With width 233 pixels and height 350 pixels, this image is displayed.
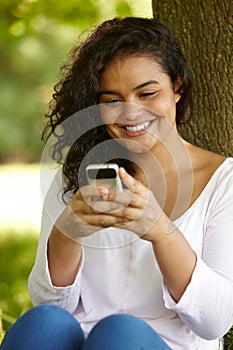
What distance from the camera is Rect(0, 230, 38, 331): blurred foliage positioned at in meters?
4.21

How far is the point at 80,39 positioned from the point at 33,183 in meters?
4.62

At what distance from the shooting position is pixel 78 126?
2451 mm

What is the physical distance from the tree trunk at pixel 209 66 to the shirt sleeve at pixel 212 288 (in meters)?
0.47

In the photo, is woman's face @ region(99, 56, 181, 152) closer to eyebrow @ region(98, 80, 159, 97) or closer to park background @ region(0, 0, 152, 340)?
eyebrow @ region(98, 80, 159, 97)

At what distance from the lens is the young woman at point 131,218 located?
198cm

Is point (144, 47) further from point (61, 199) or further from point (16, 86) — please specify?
point (16, 86)

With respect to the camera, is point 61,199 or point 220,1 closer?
point 61,199

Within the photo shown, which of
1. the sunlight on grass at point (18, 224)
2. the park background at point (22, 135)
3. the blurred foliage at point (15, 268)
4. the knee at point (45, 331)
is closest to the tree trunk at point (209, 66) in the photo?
the knee at point (45, 331)

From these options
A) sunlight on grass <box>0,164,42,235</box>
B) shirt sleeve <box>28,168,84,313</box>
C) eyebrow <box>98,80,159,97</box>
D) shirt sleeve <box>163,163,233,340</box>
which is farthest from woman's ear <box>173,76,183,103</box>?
sunlight on grass <box>0,164,42,235</box>

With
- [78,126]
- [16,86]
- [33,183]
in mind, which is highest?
[78,126]

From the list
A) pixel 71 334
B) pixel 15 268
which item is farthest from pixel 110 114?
pixel 15 268

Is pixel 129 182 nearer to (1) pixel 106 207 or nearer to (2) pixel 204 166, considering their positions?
(1) pixel 106 207

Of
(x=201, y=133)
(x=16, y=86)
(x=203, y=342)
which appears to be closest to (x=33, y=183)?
(x=16, y=86)

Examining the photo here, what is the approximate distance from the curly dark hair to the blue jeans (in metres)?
0.45
